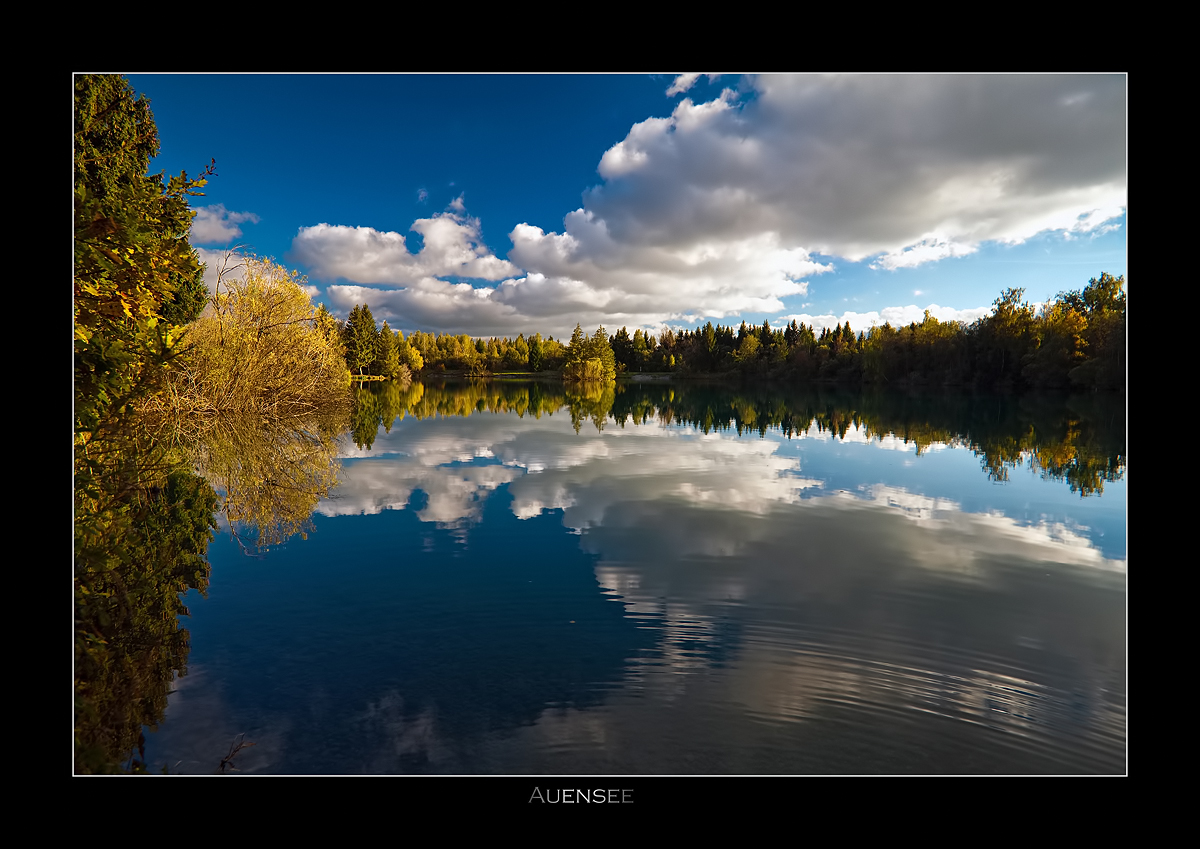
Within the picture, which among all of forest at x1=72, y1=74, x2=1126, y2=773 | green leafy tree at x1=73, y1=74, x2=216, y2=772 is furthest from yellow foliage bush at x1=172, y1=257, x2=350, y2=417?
green leafy tree at x1=73, y1=74, x2=216, y2=772

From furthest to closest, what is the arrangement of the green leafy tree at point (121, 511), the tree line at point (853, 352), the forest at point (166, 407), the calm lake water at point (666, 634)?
the tree line at point (853, 352) < the forest at point (166, 407) < the green leafy tree at point (121, 511) < the calm lake water at point (666, 634)

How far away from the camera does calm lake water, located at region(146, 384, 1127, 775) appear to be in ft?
13.2

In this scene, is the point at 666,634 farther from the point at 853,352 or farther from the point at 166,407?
the point at 853,352

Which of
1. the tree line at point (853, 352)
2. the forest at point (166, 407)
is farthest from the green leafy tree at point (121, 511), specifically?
the tree line at point (853, 352)

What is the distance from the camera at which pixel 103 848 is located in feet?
→ 8.87

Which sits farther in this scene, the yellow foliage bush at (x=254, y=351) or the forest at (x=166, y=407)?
the yellow foliage bush at (x=254, y=351)

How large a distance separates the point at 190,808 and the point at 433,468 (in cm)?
1360

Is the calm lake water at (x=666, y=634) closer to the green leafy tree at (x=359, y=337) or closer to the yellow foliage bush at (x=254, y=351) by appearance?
the yellow foliage bush at (x=254, y=351)

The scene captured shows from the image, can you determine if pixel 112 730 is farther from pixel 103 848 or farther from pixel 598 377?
pixel 598 377

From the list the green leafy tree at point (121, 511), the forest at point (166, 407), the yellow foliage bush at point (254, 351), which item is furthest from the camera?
Result: the yellow foliage bush at point (254, 351)

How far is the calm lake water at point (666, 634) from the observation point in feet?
13.2

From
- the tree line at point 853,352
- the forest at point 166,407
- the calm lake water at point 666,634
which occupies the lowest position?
the calm lake water at point 666,634
